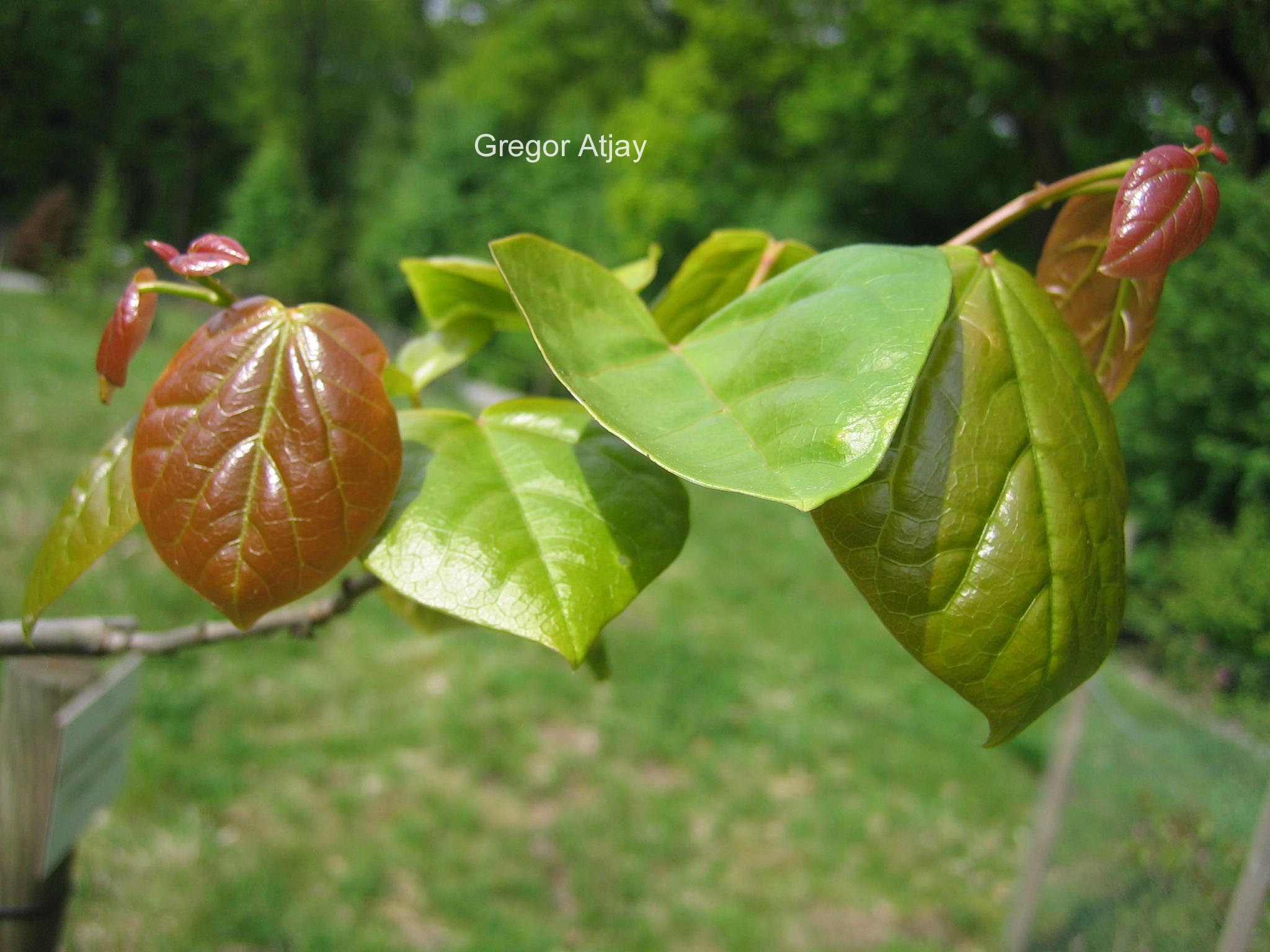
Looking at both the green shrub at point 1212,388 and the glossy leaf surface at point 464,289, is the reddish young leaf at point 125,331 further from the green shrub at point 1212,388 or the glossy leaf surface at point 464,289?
the green shrub at point 1212,388

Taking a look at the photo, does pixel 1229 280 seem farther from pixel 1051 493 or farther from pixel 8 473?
pixel 8 473

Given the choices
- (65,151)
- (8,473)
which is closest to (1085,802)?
(65,151)

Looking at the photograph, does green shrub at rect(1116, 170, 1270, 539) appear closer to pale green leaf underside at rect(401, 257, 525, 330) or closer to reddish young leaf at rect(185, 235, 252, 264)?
pale green leaf underside at rect(401, 257, 525, 330)

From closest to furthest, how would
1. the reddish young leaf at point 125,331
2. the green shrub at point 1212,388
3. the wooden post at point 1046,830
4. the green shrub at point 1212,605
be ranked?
the reddish young leaf at point 125,331, the green shrub at point 1212,605, the wooden post at point 1046,830, the green shrub at point 1212,388

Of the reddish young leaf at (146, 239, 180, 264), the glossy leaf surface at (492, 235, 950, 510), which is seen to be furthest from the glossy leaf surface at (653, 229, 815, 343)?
the reddish young leaf at (146, 239, 180, 264)

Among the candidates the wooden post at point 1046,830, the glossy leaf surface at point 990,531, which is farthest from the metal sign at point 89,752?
the wooden post at point 1046,830

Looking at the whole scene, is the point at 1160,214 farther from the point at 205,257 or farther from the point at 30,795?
the point at 30,795

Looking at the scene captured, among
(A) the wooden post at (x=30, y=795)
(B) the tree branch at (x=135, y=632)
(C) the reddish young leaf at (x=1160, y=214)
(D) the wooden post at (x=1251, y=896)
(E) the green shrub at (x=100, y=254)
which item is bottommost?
(E) the green shrub at (x=100, y=254)
